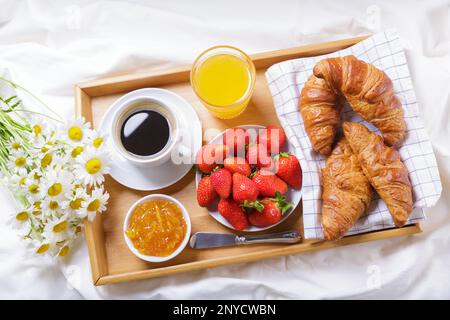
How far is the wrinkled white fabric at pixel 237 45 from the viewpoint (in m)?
1.78

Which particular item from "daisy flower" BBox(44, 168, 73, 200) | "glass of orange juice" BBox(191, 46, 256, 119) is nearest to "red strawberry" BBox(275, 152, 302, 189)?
"glass of orange juice" BBox(191, 46, 256, 119)

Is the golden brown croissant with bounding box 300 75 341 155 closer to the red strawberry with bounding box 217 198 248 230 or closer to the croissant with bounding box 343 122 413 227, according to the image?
the croissant with bounding box 343 122 413 227

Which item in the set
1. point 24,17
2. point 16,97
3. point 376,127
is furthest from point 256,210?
point 24,17

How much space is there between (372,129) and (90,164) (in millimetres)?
1044

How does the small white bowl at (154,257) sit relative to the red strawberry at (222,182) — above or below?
below

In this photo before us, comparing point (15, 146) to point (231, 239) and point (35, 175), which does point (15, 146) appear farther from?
point (231, 239)

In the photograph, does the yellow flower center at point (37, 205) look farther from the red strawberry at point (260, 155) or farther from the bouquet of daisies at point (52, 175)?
the red strawberry at point (260, 155)

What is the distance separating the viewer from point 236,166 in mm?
1690

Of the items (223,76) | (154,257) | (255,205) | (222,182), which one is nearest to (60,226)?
(154,257)

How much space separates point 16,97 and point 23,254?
649 millimetres

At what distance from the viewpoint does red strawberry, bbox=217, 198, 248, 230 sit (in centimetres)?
168

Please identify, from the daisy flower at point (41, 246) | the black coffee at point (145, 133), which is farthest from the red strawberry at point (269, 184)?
the daisy flower at point (41, 246)

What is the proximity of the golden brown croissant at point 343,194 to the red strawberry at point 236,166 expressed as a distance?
0.30 m
